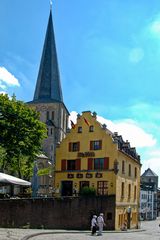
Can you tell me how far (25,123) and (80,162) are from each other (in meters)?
8.27

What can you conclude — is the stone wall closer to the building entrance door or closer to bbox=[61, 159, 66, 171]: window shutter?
the building entrance door

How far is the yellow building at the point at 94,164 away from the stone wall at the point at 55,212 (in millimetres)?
3101

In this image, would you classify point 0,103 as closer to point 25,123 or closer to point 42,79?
point 25,123

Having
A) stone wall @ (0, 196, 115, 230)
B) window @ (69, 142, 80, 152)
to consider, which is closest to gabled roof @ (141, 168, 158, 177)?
window @ (69, 142, 80, 152)

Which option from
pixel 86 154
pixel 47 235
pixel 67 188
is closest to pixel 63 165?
pixel 67 188

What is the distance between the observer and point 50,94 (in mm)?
126125

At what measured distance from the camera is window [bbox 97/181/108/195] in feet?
162

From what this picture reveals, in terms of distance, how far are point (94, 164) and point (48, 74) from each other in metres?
76.4

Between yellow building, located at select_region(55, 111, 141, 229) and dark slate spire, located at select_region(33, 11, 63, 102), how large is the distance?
72.8 metres

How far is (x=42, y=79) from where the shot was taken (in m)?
125

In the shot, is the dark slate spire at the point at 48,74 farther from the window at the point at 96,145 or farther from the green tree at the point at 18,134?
the window at the point at 96,145

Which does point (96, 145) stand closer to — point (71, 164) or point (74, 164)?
point (74, 164)

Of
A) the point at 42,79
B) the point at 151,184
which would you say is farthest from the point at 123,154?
the point at 151,184

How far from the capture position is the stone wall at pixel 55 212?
33.0 m
